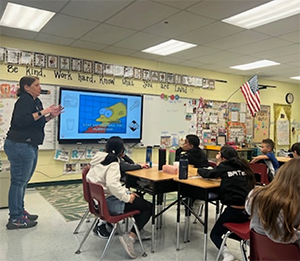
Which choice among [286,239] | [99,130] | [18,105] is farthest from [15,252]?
[99,130]

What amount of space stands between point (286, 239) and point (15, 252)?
7.90 feet

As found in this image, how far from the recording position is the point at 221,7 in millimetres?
3557

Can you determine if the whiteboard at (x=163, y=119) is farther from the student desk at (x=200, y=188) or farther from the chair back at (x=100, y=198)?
the chair back at (x=100, y=198)

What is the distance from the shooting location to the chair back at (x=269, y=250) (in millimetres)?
1426

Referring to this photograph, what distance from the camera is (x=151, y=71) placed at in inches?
256

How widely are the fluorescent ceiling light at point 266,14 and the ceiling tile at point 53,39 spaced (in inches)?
105

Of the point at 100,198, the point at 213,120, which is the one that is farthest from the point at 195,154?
the point at 213,120

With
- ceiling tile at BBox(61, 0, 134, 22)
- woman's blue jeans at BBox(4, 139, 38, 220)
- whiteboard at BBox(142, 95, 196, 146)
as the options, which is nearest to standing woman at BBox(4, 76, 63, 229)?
woman's blue jeans at BBox(4, 139, 38, 220)

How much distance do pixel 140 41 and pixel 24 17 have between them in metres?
1.84

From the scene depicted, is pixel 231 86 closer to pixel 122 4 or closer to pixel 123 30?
pixel 123 30

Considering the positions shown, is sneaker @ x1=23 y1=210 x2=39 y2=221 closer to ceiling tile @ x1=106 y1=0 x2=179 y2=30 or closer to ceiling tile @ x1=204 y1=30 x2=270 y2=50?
ceiling tile @ x1=106 y1=0 x2=179 y2=30

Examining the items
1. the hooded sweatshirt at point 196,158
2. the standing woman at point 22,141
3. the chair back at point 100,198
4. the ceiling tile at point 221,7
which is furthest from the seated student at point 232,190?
the standing woman at point 22,141

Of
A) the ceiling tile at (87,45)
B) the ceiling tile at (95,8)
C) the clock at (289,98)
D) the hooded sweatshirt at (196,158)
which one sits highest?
the ceiling tile at (95,8)

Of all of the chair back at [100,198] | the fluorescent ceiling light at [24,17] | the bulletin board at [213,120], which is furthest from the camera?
the bulletin board at [213,120]
